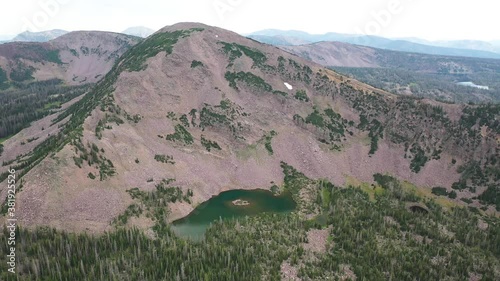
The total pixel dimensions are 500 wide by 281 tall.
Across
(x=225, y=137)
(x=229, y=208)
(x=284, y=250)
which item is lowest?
→ (x=284, y=250)

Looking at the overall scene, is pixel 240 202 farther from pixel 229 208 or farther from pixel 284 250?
pixel 284 250

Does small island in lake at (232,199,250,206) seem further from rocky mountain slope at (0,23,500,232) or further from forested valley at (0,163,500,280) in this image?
forested valley at (0,163,500,280)

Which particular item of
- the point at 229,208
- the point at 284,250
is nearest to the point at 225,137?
the point at 229,208

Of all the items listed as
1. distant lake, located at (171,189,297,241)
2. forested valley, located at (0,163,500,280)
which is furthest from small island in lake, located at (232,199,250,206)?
forested valley, located at (0,163,500,280)

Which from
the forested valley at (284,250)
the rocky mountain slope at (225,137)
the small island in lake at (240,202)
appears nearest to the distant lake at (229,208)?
the small island in lake at (240,202)

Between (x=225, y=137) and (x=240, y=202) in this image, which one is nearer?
(x=240, y=202)

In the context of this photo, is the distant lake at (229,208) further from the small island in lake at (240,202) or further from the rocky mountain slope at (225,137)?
the rocky mountain slope at (225,137)

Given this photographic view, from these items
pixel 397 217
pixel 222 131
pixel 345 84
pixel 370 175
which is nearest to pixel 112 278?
pixel 397 217
